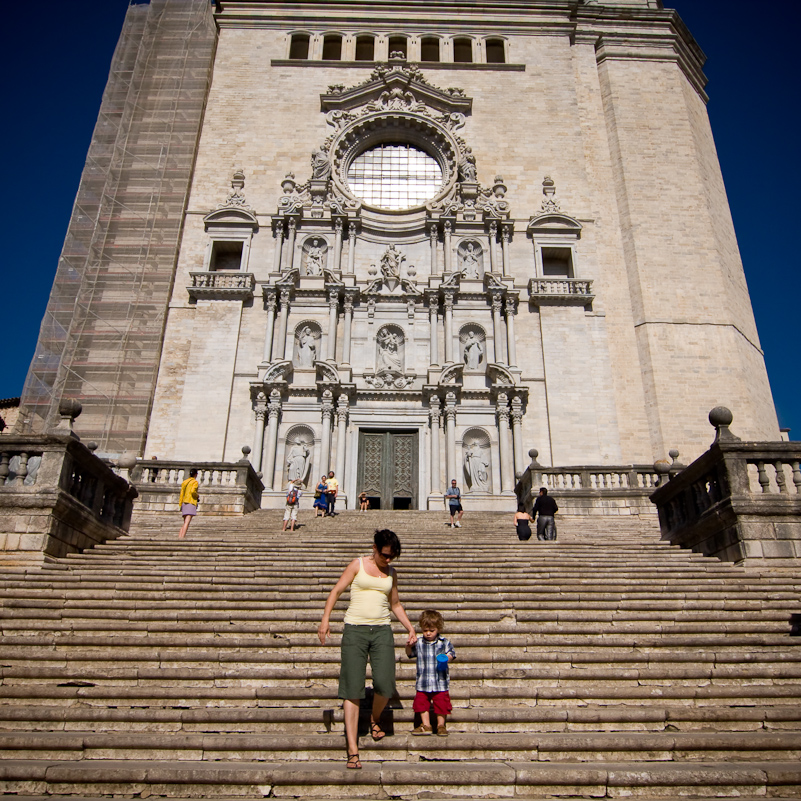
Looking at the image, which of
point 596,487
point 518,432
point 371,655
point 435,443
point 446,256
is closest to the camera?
point 371,655

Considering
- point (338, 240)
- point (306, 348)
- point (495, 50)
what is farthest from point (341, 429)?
point (495, 50)

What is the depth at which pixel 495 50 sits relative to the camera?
2692 cm

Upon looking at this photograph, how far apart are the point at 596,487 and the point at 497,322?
669cm

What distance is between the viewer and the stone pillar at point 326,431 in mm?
18891

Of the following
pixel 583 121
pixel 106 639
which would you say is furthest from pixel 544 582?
pixel 583 121

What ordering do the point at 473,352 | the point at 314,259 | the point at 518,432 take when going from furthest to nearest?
1. the point at 314,259
2. the point at 473,352
3. the point at 518,432

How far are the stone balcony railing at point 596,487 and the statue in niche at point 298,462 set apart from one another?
615cm

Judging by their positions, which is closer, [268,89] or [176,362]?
[176,362]

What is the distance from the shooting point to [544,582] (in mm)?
8508

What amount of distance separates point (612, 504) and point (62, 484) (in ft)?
36.2

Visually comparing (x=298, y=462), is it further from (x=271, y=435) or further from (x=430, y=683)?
(x=430, y=683)

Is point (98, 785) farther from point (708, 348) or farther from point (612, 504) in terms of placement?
point (708, 348)

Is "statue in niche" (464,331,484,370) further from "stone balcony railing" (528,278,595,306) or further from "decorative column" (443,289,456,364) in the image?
"stone balcony railing" (528,278,595,306)

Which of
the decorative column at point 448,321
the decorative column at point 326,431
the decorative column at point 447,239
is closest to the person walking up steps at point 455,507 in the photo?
the decorative column at point 326,431
